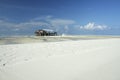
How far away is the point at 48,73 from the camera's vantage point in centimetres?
512

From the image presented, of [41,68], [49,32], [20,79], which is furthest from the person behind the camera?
[49,32]

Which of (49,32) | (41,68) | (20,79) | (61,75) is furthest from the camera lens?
(49,32)

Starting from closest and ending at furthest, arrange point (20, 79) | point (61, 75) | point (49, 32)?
point (20, 79), point (61, 75), point (49, 32)

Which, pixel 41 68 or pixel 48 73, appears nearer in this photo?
pixel 48 73

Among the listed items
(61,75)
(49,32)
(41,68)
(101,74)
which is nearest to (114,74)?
(101,74)

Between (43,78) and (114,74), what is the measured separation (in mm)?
2464

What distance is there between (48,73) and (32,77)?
2.07ft

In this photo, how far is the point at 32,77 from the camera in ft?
15.4

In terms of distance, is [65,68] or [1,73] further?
[65,68]

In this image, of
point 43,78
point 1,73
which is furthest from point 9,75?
point 43,78

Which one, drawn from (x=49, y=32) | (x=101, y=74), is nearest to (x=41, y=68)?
(x=101, y=74)

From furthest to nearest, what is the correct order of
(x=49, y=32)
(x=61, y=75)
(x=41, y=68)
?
(x=49, y=32)
(x=41, y=68)
(x=61, y=75)

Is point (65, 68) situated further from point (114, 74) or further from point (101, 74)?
point (114, 74)

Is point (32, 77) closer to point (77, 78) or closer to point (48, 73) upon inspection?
point (48, 73)
